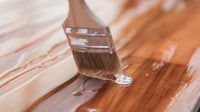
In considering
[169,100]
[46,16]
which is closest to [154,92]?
[169,100]

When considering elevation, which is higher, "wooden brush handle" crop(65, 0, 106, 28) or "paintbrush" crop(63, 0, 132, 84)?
"wooden brush handle" crop(65, 0, 106, 28)

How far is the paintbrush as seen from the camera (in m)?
0.65

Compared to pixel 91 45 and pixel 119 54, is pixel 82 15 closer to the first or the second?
pixel 91 45

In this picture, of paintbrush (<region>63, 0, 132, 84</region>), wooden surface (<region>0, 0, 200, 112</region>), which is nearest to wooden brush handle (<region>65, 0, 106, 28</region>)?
paintbrush (<region>63, 0, 132, 84</region>)

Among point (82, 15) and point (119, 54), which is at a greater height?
point (82, 15)

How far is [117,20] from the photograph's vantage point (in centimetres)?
100

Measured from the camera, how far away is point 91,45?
67 cm

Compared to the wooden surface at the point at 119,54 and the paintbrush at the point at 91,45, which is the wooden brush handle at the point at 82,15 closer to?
the paintbrush at the point at 91,45

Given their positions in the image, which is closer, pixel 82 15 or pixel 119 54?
pixel 82 15

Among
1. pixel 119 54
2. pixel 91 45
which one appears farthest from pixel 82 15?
pixel 119 54

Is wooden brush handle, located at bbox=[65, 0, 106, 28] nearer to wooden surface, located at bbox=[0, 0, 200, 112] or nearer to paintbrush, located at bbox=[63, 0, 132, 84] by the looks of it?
paintbrush, located at bbox=[63, 0, 132, 84]

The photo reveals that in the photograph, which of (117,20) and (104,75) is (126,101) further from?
(117,20)

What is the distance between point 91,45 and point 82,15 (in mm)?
62

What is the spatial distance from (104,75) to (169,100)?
5.6 inches
